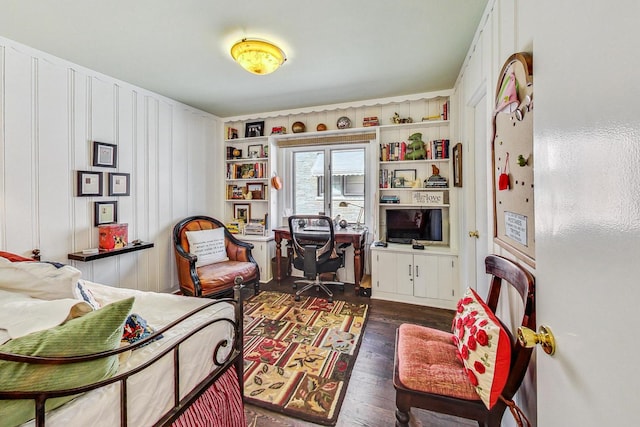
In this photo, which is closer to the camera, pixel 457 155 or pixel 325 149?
pixel 457 155

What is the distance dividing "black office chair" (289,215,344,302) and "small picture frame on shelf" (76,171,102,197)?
198 cm

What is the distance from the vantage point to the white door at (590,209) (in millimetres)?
384

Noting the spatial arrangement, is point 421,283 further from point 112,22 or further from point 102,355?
point 112,22

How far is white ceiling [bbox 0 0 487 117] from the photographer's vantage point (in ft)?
5.72

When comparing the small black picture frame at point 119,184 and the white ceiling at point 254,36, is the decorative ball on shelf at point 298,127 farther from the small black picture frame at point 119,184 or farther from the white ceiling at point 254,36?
the small black picture frame at point 119,184

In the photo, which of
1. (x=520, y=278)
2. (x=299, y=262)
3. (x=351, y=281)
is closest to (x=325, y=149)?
(x=299, y=262)

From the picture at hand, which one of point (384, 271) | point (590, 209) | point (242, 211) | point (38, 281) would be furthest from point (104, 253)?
point (590, 209)

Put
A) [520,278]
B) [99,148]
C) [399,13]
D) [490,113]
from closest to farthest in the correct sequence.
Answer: [520,278] < [490,113] < [399,13] < [99,148]

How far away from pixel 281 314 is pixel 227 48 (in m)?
2.54

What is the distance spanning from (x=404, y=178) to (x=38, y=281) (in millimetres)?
3369

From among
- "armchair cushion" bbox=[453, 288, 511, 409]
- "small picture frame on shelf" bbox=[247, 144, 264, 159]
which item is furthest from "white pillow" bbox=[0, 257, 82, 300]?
"small picture frame on shelf" bbox=[247, 144, 264, 159]

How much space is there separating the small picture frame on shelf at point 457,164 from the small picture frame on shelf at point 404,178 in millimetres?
579

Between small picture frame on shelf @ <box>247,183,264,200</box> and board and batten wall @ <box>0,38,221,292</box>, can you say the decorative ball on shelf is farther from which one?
board and batten wall @ <box>0,38,221,292</box>

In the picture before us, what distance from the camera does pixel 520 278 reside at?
1112mm
